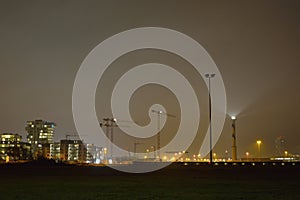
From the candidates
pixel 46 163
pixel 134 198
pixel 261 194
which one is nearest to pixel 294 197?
pixel 261 194

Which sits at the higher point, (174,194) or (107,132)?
(107,132)

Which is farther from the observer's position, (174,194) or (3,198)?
(174,194)

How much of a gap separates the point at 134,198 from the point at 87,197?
Answer: 189cm

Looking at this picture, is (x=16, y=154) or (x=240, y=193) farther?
(x=16, y=154)

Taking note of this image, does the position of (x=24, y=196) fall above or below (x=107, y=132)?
below

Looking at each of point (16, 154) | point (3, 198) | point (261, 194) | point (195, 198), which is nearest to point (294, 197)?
point (261, 194)

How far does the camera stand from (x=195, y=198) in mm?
15617

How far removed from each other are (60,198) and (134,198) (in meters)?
2.77

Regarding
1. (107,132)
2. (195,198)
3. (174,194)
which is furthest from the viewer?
(107,132)

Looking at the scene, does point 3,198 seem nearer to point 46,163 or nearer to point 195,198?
point 195,198

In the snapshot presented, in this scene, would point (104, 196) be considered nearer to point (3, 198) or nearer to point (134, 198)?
point (134, 198)

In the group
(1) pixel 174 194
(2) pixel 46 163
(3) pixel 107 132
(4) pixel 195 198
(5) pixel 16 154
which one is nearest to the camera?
(4) pixel 195 198

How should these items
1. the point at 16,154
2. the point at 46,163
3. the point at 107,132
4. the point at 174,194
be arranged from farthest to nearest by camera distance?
the point at 107,132
the point at 16,154
the point at 46,163
the point at 174,194

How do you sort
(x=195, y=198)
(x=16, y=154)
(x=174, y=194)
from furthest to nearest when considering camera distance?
(x=16, y=154)
(x=174, y=194)
(x=195, y=198)
